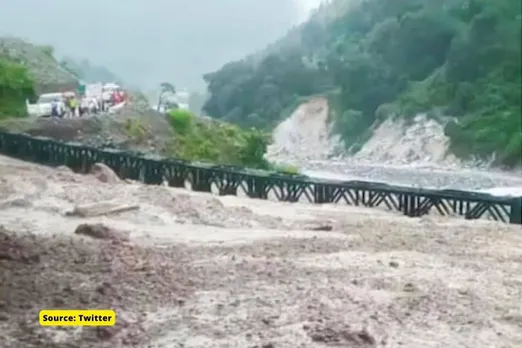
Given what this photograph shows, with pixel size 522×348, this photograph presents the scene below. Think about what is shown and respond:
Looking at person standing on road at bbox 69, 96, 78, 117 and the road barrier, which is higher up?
person standing on road at bbox 69, 96, 78, 117

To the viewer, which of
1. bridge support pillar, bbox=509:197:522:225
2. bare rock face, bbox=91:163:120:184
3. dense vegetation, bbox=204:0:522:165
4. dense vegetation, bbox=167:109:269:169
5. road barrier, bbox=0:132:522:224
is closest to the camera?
bridge support pillar, bbox=509:197:522:225

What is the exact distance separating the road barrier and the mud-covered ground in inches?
74.4

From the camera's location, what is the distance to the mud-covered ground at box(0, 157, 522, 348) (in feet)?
18.6

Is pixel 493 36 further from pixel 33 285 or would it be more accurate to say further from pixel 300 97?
pixel 300 97

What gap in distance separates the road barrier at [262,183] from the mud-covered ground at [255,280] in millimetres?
1890

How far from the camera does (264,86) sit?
1362 inches

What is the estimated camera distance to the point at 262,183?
15820 mm

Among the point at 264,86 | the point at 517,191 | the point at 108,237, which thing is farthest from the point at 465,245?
the point at 264,86

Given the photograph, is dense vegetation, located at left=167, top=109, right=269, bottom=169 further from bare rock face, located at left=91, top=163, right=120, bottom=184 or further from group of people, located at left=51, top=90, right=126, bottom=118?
bare rock face, located at left=91, top=163, right=120, bottom=184

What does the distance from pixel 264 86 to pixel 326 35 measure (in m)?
3.92

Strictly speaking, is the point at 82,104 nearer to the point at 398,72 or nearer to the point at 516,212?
the point at 398,72

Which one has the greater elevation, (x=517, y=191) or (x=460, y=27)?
(x=460, y=27)

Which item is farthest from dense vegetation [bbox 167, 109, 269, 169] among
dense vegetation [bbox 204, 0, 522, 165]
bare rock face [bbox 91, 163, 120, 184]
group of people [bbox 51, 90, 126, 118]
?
bare rock face [bbox 91, 163, 120, 184]

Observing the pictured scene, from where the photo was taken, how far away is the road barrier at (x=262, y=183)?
13.2m
